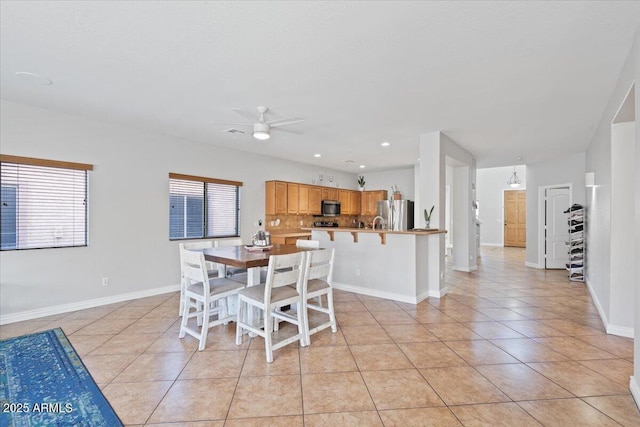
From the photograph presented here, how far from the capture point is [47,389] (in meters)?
2.22

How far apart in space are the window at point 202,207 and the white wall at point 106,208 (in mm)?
152

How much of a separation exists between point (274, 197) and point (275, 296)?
3984 mm

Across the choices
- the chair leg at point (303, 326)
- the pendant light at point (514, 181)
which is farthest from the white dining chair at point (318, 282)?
the pendant light at point (514, 181)

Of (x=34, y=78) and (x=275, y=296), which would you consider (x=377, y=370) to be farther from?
(x=34, y=78)

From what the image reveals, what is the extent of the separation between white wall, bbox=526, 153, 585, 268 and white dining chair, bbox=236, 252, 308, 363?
23.3 feet

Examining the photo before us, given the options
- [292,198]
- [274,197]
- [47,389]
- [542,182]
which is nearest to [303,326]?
[47,389]

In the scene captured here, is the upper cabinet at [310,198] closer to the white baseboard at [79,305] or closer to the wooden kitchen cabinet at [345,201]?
the wooden kitchen cabinet at [345,201]

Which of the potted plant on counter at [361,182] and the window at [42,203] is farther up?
the potted plant on counter at [361,182]

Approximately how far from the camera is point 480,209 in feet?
40.7

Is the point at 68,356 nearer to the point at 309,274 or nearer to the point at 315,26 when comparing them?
the point at 309,274

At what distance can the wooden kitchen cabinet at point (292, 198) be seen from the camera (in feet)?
23.1

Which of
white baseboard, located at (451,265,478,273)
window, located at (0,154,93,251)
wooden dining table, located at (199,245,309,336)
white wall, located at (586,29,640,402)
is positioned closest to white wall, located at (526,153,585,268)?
white baseboard, located at (451,265,478,273)

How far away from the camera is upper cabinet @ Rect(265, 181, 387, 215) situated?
6.72 meters

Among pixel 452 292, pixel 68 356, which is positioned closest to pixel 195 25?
pixel 68 356
